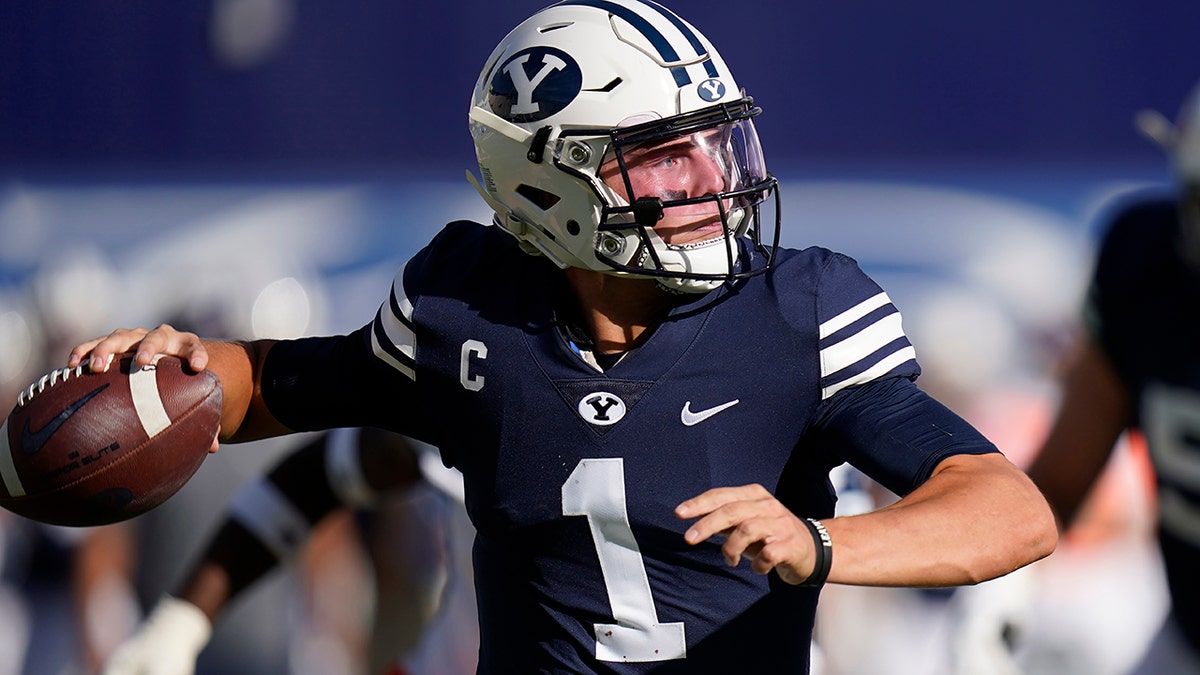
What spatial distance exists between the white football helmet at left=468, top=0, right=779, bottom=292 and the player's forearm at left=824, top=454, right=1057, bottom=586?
1.28ft

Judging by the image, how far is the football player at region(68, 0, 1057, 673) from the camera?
1.69 metres

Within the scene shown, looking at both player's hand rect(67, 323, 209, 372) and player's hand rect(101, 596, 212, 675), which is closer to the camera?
player's hand rect(67, 323, 209, 372)

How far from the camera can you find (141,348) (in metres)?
1.85

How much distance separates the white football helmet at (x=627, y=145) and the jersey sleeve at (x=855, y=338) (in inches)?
4.0

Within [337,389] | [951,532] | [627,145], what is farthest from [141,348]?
[951,532]

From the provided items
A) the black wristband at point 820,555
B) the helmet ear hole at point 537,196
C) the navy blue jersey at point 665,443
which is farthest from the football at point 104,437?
the black wristband at point 820,555

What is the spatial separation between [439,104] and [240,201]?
617mm

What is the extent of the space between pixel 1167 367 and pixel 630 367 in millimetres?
1576

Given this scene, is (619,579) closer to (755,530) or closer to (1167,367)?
(755,530)

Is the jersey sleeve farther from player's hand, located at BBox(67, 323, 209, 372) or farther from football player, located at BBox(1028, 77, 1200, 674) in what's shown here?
football player, located at BBox(1028, 77, 1200, 674)

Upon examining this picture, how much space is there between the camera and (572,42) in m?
1.84

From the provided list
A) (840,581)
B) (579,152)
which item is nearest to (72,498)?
(579,152)

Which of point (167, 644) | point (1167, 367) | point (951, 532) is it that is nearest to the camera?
point (951, 532)

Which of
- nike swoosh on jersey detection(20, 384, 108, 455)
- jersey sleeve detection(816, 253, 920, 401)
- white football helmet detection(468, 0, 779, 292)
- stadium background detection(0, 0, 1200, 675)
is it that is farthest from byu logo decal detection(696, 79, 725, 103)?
stadium background detection(0, 0, 1200, 675)
